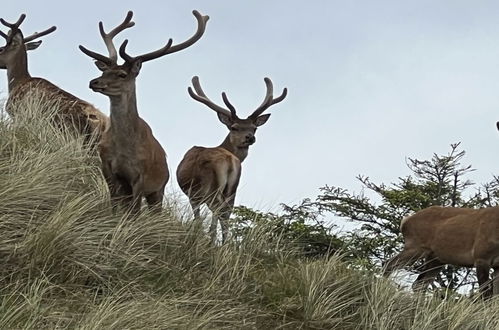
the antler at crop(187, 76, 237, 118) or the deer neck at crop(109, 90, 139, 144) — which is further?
the antler at crop(187, 76, 237, 118)

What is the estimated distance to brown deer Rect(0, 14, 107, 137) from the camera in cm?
1155

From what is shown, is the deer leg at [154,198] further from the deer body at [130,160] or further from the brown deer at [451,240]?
the brown deer at [451,240]

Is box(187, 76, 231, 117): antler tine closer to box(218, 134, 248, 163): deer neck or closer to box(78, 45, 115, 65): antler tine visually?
box(218, 134, 248, 163): deer neck

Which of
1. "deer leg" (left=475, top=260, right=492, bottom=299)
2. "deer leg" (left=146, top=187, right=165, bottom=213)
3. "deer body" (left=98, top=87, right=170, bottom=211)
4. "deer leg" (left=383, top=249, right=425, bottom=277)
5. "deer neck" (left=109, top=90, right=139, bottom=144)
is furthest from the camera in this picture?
Answer: "deer leg" (left=383, top=249, right=425, bottom=277)

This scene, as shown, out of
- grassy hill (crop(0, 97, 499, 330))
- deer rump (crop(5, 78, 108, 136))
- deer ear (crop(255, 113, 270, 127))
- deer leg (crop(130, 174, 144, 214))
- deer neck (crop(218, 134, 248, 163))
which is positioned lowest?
grassy hill (crop(0, 97, 499, 330))

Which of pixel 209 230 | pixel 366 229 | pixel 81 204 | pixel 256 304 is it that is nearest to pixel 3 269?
pixel 81 204

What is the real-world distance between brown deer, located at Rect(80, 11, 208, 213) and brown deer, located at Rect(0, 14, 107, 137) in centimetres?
118

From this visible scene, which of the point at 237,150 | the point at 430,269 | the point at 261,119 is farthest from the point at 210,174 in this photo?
the point at 430,269

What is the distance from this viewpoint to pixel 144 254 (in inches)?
309

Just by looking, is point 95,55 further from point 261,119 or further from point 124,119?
point 261,119

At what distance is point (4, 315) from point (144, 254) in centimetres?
199

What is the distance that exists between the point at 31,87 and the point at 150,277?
5521mm

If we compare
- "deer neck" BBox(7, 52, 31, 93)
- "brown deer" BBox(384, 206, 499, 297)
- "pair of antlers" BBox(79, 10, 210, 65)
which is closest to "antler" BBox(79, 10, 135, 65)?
"pair of antlers" BBox(79, 10, 210, 65)

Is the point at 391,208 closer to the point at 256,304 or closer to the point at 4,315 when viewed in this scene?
the point at 256,304
